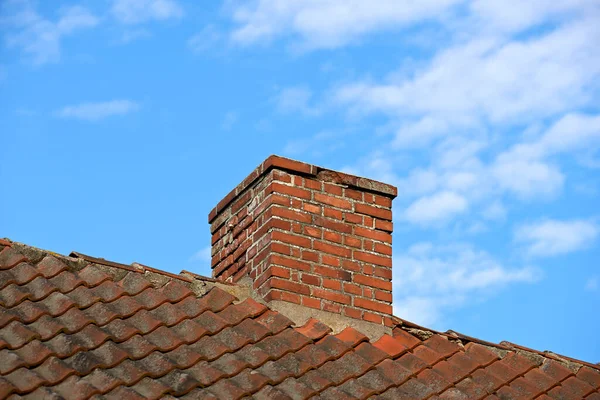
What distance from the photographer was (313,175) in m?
6.84

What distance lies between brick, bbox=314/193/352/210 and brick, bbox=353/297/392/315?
70 cm

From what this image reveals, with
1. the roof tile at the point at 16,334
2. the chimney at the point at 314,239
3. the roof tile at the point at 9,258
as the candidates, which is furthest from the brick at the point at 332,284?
the roof tile at the point at 16,334

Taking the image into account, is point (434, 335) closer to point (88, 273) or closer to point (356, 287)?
point (356, 287)

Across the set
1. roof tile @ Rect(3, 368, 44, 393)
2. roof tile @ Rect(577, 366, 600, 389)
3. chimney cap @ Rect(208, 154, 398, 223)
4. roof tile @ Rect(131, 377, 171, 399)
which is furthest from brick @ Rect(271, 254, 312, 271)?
roof tile @ Rect(3, 368, 44, 393)

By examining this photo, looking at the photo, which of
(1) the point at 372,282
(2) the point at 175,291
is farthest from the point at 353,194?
(2) the point at 175,291

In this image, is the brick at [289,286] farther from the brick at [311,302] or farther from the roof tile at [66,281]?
the roof tile at [66,281]

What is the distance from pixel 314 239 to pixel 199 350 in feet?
5.06

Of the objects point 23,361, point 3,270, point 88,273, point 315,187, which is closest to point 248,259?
point 315,187

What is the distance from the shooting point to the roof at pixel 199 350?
491 centimetres

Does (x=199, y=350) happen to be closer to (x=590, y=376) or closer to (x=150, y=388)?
(x=150, y=388)

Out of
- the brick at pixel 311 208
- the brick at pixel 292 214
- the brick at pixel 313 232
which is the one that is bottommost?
the brick at pixel 313 232

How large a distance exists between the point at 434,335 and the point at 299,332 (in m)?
1.06

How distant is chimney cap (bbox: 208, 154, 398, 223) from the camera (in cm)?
674

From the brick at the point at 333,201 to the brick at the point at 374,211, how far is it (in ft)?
0.26
